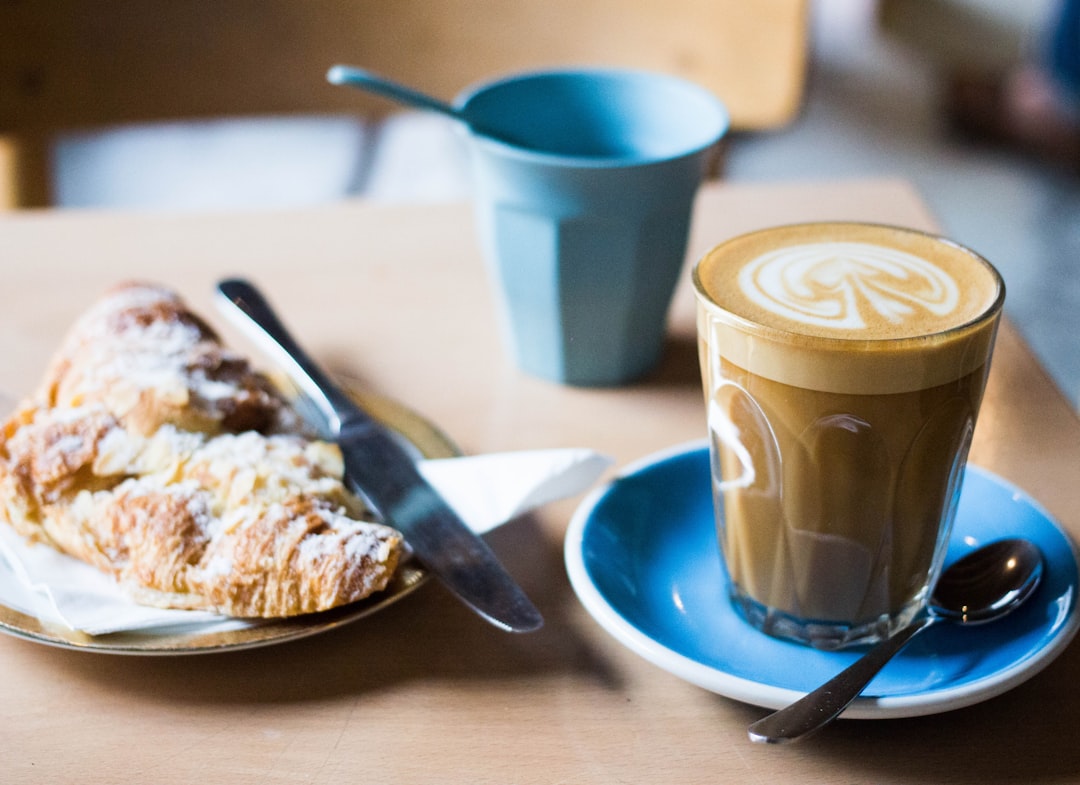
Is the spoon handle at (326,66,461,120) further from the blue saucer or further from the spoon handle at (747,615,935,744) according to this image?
the spoon handle at (747,615,935,744)

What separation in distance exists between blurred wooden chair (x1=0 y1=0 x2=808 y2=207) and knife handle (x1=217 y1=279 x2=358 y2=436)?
594mm

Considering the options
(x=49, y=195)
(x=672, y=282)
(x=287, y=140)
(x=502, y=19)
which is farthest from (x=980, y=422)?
(x=287, y=140)

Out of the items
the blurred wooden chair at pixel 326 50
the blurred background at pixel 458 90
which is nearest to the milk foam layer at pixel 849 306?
the blurred background at pixel 458 90

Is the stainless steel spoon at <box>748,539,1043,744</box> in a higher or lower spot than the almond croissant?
lower

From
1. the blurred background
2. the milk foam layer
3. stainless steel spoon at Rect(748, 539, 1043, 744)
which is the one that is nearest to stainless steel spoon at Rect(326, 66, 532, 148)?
the milk foam layer

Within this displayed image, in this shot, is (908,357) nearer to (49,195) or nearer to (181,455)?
(181,455)

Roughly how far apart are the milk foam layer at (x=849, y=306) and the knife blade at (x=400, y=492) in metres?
0.14

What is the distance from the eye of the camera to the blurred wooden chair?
4.15 feet

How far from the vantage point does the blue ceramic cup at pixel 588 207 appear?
0.67 meters

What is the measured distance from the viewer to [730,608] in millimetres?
517

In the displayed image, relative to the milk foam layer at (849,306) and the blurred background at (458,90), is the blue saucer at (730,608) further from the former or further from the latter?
the blurred background at (458,90)

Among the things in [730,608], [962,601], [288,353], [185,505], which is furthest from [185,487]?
[962,601]

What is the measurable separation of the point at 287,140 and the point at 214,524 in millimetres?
2123

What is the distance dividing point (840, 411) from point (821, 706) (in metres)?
Result: 0.12
